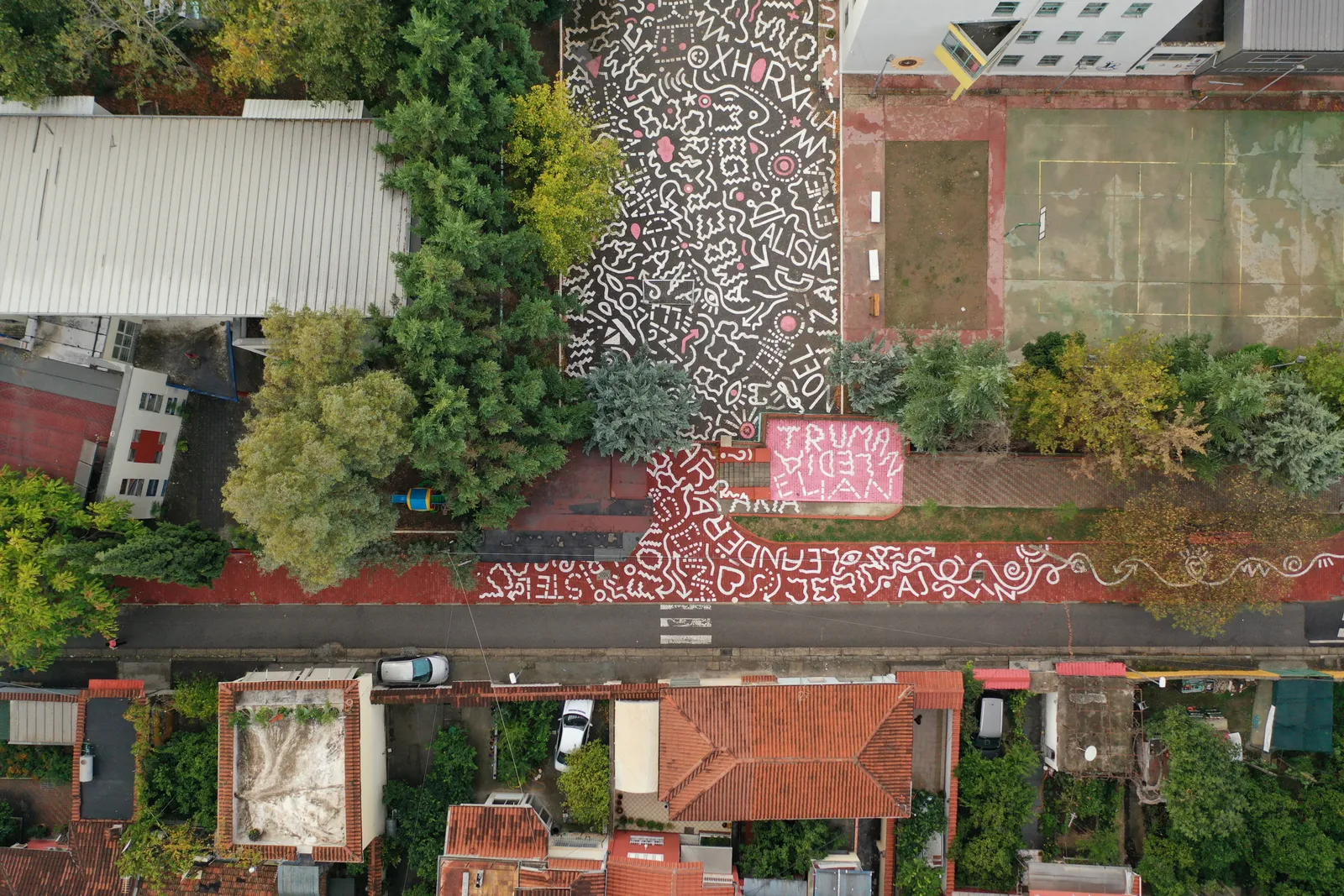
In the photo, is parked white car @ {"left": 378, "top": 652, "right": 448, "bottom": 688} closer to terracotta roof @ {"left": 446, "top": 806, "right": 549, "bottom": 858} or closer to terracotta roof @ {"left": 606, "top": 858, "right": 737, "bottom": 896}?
terracotta roof @ {"left": 446, "top": 806, "right": 549, "bottom": 858}

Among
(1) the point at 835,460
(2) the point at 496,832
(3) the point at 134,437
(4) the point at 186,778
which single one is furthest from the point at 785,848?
(3) the point at 134,437

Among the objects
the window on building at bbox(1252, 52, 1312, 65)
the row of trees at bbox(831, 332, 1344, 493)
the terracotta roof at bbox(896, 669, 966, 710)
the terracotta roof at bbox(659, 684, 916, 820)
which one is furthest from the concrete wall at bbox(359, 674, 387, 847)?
the window on building at bbox(1252, 52, 1312, 65)

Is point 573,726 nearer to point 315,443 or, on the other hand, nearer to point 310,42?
point 315,443

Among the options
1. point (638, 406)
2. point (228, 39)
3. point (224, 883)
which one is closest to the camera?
point (228, 39)

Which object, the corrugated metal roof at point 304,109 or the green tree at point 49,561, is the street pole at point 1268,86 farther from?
the green tree at point 49,561

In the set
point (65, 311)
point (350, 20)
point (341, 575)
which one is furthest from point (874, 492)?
point (65, 311)

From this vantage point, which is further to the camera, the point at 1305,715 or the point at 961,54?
the point at 1305,715
